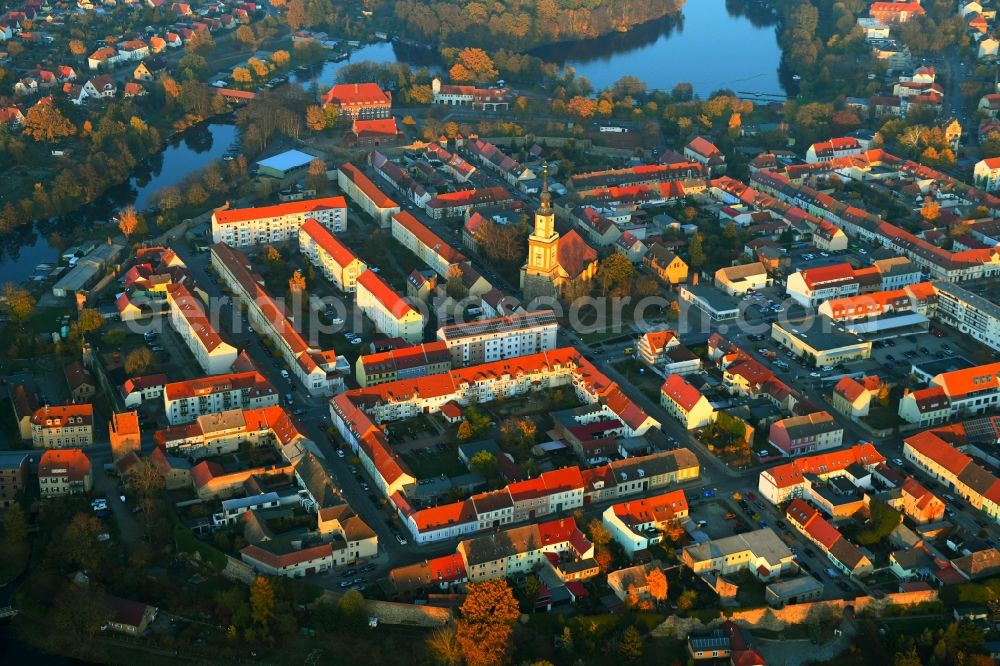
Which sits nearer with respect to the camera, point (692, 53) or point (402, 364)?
point (402, 364)

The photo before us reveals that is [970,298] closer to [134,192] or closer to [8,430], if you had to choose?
[8,430]

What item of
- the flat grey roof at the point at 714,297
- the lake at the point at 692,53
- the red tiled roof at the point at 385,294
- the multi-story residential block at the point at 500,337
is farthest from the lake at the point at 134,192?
the lake at the point at 692,53

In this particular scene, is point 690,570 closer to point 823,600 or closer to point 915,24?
point 823,600

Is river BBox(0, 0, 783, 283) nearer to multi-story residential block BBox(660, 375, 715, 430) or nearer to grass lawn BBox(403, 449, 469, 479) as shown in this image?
grass lawn BBox(403, 449, 469, 479)

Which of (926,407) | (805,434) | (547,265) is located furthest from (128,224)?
(926,407)

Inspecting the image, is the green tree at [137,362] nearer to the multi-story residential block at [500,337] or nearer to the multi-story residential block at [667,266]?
the multi-story residential block at [500,337]

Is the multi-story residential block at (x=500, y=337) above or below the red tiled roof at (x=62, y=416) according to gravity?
below
